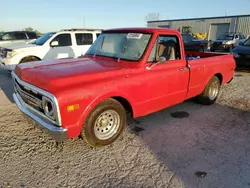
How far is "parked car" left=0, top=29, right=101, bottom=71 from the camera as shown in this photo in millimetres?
8141

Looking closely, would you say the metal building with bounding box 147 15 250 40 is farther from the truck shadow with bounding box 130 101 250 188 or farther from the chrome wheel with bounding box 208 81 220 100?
the truck shadow with bounding box 130 101 250 188

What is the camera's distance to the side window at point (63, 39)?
8959 mm

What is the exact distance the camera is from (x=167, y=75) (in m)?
4.04

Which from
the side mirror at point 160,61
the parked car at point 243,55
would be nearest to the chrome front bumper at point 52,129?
the side mirror at point 160,61

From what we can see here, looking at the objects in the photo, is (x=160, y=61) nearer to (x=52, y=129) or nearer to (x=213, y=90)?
(x=52, y=129)

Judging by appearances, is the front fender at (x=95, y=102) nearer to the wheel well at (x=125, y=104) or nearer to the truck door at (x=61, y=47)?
the wheel well at (x=125, y=104)

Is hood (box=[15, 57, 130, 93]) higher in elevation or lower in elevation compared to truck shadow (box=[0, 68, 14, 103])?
higher

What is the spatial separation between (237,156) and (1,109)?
198 inches

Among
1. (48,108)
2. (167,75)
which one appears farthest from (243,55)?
(48,108)

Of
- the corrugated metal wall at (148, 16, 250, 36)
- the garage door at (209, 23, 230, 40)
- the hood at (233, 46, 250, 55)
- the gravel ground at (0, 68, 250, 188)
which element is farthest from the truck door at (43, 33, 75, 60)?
the garage door at (209, 23, 230, 40)

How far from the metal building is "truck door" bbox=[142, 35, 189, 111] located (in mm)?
34530

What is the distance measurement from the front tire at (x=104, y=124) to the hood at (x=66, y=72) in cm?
46

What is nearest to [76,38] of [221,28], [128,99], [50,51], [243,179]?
[50,51]

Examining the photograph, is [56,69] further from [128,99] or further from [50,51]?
[50,51]
